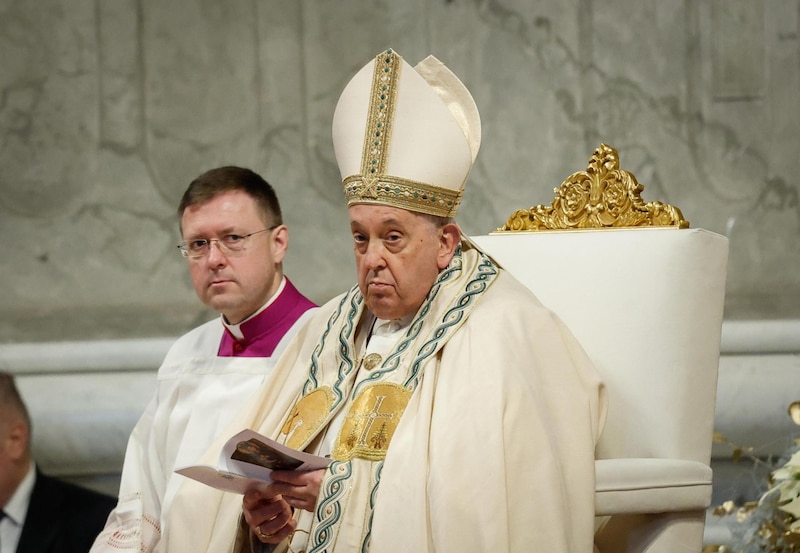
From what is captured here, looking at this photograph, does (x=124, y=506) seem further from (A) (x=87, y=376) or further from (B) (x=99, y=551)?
(A) (x=87, y=376)

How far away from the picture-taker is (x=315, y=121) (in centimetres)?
489

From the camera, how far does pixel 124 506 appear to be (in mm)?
3398

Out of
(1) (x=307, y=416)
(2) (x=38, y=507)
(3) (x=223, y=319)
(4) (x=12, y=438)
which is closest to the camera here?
(1) (x=307, y=416)

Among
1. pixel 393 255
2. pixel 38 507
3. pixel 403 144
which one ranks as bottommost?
pixel 38 507

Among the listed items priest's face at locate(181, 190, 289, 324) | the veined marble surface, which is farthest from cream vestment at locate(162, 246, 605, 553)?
the veined marble surface

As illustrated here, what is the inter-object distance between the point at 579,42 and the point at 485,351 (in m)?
2.22

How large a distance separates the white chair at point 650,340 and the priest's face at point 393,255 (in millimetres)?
431

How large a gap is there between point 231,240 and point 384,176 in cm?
81

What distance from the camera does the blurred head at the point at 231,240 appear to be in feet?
11.7

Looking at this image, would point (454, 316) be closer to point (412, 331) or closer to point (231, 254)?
point (412, 331)

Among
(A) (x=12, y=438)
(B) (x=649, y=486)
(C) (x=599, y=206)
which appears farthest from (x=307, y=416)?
(A) (x=12, y=438)

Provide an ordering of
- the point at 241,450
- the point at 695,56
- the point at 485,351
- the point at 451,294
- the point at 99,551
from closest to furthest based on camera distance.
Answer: the point at 241,450 → the point at 485,351 → the point at 451,294 → the point at 99,551 → the point at 695,56

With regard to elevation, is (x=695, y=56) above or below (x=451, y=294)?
above

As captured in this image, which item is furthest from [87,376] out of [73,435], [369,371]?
[369,371]
